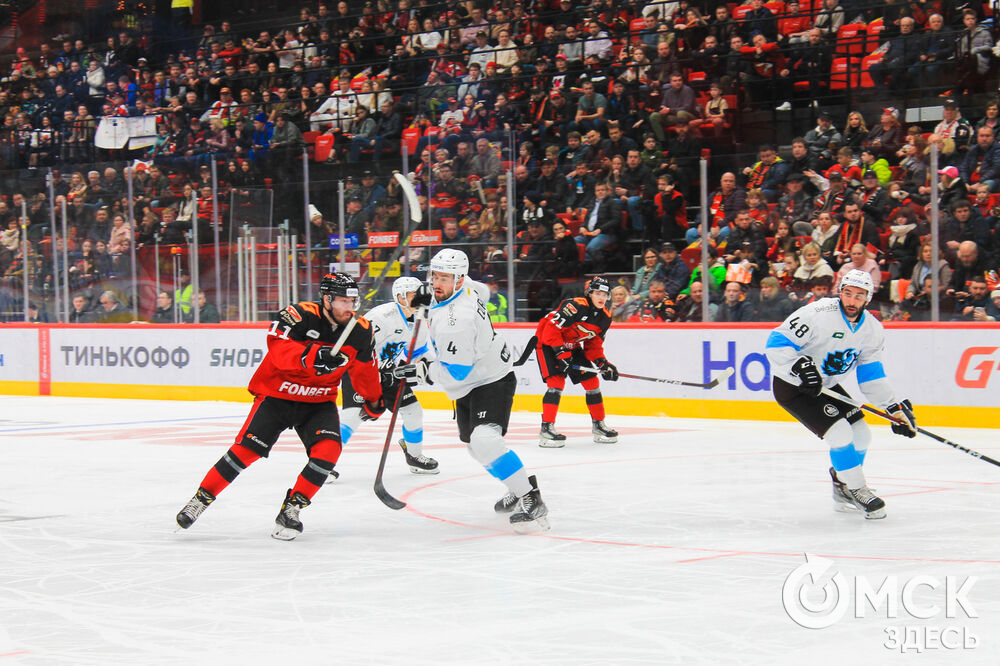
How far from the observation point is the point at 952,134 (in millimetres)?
10656

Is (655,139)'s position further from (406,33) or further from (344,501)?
(344,501)

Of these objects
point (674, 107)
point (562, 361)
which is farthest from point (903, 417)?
point (674, 107)

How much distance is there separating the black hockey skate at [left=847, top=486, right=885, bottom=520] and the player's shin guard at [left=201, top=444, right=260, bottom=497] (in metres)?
3.01

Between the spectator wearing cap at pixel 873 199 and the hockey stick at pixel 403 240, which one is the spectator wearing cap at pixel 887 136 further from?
the hockey stick at pixel 403 240

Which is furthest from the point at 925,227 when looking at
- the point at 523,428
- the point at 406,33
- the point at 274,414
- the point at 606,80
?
the point at 406,33

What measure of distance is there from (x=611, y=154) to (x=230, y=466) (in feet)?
27.7

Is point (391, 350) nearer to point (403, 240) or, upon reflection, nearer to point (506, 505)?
point (506, 505)

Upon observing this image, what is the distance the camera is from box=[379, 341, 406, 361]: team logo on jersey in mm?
7895

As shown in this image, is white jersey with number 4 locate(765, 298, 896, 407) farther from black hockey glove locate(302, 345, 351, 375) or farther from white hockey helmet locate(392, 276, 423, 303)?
white hockey helmet locate(392, 276, 423, 303)

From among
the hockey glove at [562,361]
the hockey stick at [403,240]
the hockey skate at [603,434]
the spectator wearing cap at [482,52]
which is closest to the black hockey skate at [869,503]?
the hockey skate at [603,434]

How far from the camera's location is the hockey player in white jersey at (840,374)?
575 centimetres

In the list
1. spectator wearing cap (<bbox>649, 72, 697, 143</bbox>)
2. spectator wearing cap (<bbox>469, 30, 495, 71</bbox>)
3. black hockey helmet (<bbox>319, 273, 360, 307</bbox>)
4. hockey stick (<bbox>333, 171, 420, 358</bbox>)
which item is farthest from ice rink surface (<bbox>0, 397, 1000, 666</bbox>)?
spectator wearing cap (<bbox>469, 30, 495, 71</bbox>)

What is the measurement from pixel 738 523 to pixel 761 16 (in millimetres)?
9312

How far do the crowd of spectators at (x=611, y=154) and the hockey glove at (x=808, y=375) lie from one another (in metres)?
4.68
